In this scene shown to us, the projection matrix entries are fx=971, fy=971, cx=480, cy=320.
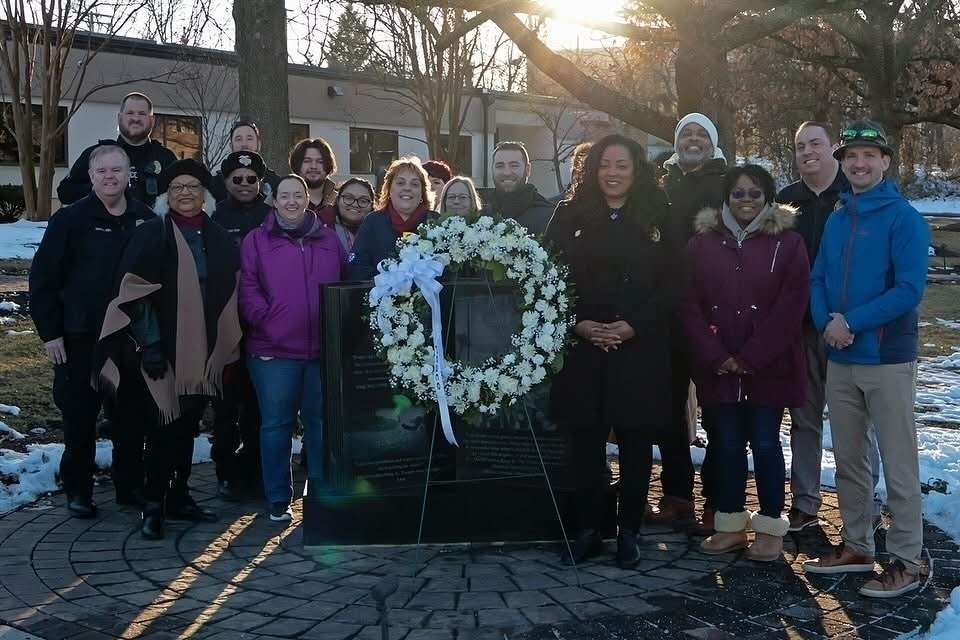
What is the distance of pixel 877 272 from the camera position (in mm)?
4641

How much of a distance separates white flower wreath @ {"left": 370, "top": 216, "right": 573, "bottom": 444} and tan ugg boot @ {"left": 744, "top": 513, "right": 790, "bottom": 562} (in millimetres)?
1363

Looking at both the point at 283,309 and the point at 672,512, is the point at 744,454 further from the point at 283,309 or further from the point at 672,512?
the point at 283,309

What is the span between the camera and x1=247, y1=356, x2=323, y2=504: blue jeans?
5.71m

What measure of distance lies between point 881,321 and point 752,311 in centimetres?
69

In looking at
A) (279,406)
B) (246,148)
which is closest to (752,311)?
(279,406)

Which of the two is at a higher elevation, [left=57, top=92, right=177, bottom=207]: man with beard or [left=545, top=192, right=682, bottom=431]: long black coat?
[left=57, top=92, right=177, bottom=207]: man with beard

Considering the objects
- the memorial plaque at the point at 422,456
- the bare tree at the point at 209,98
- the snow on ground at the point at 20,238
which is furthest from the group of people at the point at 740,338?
the bare tree at the point at 209,98

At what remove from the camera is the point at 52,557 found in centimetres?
A: 509

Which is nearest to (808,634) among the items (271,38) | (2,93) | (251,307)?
(251,307)

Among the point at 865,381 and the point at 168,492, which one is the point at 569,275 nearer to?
the point at 865,381

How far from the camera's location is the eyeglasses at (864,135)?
4.64 metres

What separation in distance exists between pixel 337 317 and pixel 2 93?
78.5 feet

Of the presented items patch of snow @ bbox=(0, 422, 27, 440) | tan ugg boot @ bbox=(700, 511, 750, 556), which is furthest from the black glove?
tan ugg boot @ bbox=(700, 511, 750, 556)

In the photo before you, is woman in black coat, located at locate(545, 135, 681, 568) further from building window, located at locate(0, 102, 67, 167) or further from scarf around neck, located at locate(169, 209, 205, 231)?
building window, located at locate(0, 102, 67, 167)
